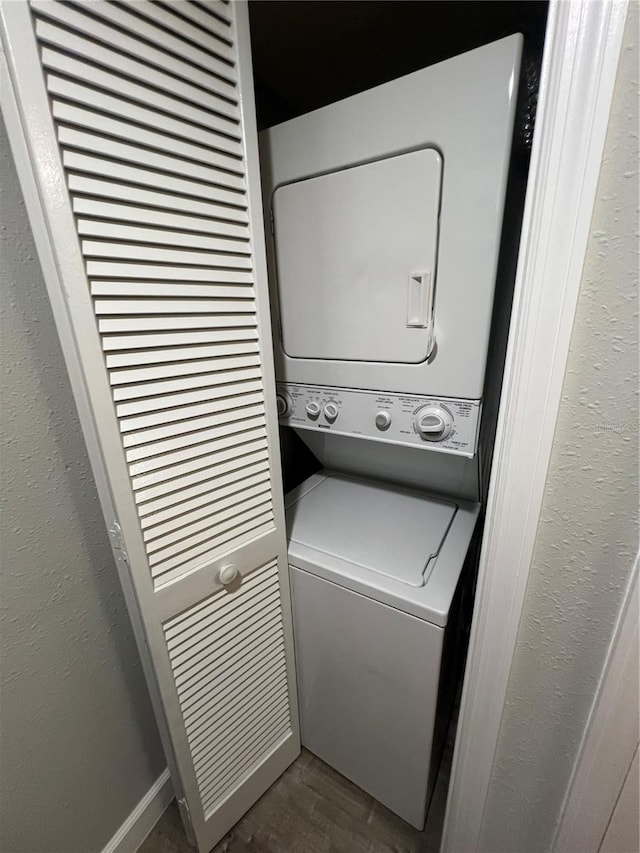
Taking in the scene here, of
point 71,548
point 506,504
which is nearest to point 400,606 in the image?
point 506,504

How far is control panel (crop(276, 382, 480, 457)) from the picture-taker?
1.02 meters

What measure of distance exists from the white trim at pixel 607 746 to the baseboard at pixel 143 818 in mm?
1304

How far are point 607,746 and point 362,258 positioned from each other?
1.20m

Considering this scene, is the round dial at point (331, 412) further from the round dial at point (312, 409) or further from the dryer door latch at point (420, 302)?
the dryer door latch at point (420, 302)

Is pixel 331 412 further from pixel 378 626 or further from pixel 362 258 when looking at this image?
pixel 378 626

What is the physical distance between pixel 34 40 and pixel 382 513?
1.39m

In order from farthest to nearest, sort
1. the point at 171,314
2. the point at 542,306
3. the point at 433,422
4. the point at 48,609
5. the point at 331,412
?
the point at 331,412
the point at 433,422
the point at 48,609
the point at 171,314
the point at 542,306

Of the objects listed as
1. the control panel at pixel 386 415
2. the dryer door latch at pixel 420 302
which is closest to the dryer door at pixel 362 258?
→ the dryer door latch at pixel 420 302

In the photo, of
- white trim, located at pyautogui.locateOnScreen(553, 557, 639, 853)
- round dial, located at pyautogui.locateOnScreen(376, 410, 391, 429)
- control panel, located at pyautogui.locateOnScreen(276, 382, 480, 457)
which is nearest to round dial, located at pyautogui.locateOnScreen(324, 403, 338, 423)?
control panel, located at pyautogui.locateOnScreen(276, 382, 480, 457)

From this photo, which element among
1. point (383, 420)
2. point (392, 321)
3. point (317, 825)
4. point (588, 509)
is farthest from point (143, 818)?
point (392, 321)

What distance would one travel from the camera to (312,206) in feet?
3.50

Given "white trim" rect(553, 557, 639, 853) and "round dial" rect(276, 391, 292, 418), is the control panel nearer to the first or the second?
"round dial" rect(276, 391, 292, 418)

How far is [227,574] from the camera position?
39.8 inches

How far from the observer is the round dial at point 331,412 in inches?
47.5
